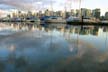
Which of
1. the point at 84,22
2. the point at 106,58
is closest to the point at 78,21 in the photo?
the point at 84,22

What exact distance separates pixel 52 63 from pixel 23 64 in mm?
1386

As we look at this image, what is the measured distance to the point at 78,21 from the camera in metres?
86.4

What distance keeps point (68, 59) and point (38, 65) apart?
2455 millimetres

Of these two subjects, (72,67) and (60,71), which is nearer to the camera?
(60,71)

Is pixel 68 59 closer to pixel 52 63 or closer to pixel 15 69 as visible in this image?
pixel 52 63

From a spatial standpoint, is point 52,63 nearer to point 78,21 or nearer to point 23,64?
point 23,64

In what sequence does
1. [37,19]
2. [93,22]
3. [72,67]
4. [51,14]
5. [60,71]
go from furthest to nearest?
[37,19], [51,14], [93,22], [72,67], [60,71]

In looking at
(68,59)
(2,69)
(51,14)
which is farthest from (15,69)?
(51,14)

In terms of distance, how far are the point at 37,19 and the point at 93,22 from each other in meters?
48.2

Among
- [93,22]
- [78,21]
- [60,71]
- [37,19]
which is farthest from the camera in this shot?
[37,19]

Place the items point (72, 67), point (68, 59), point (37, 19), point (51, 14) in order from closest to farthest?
point (72, 67), point (68, 59), point (51, 14), point (37, 19)

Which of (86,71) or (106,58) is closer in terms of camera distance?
(86,71)

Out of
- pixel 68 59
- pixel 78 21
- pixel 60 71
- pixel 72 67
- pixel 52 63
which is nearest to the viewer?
pixel 60 71

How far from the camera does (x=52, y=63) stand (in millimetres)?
11680
